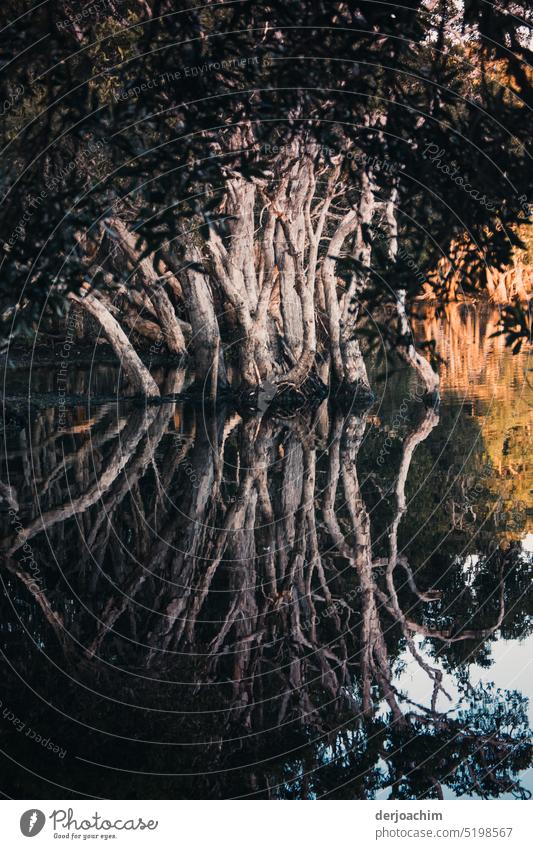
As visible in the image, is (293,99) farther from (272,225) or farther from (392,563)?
(272,225)

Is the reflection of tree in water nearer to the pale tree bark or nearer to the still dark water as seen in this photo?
the still dark water

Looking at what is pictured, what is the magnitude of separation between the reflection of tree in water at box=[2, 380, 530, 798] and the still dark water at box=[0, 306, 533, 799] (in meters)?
0.03

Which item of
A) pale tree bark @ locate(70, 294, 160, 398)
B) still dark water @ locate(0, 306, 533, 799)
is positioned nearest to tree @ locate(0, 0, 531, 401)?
still dark water @ locate(0, 306, 533, 799)

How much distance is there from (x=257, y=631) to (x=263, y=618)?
412mm

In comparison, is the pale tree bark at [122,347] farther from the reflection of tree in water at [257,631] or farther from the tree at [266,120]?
the tree at [266,120]

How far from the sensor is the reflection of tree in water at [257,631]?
733cm

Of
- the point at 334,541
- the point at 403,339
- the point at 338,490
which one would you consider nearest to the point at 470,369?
the point at 338,490

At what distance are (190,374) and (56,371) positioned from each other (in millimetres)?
6178

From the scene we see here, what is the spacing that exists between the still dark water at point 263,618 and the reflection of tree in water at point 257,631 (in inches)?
1.0

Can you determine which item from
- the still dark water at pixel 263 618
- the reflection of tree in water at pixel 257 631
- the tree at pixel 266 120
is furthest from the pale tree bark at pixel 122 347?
the tree at pixel 266 120

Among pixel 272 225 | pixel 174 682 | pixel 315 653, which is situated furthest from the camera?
pixel 272 225

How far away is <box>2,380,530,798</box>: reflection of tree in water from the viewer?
289 inches

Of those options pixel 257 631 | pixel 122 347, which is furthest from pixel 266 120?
pixel 122 347

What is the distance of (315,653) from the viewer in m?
9.35
